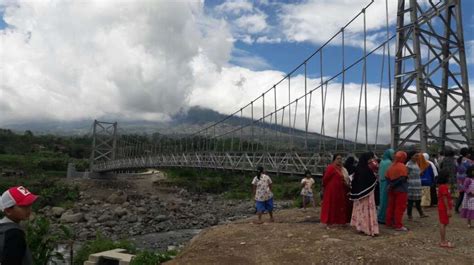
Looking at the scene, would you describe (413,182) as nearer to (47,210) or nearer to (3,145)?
(47,210)

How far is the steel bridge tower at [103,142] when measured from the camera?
162 ft

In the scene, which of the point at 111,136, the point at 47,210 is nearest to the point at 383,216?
the point at 47,210

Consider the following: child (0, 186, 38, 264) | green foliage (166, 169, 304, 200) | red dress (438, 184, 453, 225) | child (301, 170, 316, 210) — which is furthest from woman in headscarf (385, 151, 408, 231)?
green foliage (166, 169, 304, 200)

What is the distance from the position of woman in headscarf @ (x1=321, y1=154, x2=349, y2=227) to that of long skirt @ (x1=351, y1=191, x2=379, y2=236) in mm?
358

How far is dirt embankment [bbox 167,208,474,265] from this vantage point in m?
4.55

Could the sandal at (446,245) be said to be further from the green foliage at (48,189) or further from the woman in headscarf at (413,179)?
the green foliage at (48,189)

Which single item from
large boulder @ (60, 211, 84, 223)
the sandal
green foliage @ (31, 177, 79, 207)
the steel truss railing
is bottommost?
large boulder @ (60, 211, 84, 223)

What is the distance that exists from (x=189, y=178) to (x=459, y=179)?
38.9m

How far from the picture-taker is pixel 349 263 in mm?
4488

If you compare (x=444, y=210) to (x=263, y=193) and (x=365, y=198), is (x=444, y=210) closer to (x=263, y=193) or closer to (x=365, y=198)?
(x=365, y=198)

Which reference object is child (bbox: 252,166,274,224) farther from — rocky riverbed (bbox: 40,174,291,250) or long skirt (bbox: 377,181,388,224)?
rocky riverbed (bbox: 40,174,291,250)

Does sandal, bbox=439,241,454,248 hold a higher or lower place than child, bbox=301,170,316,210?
lower

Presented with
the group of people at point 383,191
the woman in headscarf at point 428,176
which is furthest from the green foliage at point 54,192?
the woman in headscarf at point 428,176

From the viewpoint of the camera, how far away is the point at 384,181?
5.93 meters
